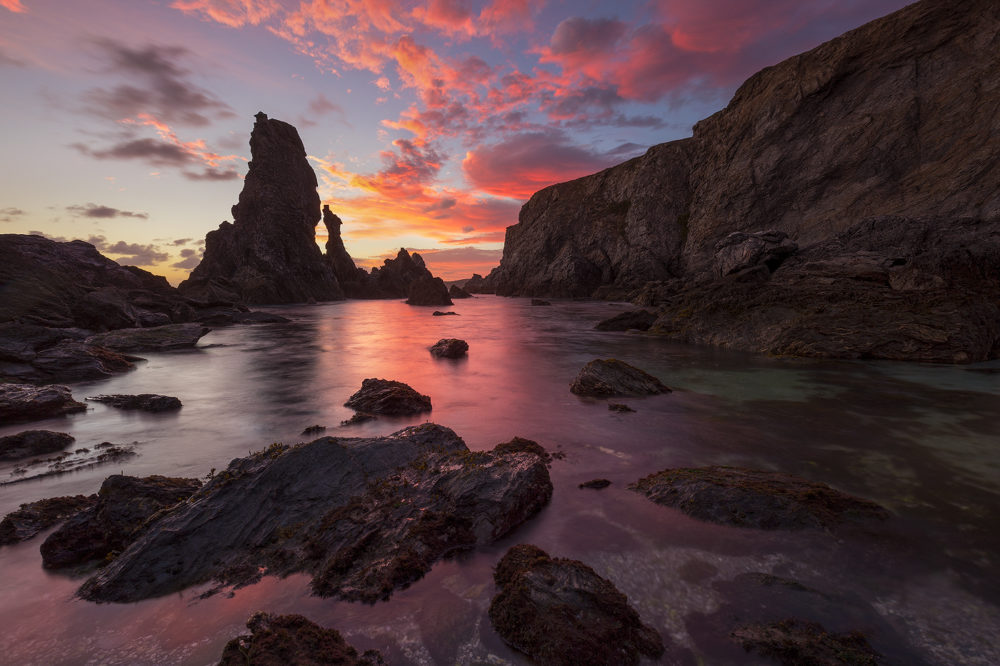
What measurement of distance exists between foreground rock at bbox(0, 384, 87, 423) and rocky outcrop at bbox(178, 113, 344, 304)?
3041 inches

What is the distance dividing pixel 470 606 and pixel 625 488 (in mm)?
3721

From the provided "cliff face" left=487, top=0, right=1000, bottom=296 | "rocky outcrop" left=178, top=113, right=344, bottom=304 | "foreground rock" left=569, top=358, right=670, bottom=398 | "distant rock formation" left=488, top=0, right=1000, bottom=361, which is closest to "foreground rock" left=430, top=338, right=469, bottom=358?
"foreground rock" left=569, top=358, right=670, bottom=398

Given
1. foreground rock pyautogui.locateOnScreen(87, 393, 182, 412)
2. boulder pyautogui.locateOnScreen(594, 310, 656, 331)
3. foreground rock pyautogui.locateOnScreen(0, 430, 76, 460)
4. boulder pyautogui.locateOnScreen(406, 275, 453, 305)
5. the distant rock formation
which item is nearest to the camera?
foreground rock pyautogui.locateOnScreen(0, 430, 76, 460)

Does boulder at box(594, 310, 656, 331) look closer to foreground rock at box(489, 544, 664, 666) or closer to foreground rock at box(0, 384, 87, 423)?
foreground rock at box(489, 544, 664, 666)

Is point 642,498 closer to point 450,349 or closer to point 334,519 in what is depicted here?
point 334,519

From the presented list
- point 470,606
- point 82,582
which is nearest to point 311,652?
point 470,606

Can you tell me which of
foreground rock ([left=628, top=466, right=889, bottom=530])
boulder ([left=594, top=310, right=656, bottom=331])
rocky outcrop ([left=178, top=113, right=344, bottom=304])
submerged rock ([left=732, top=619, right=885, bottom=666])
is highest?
rocky outcrop ([left=178, top=113, right=344, bottom=304])

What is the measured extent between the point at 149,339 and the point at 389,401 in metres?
22.0

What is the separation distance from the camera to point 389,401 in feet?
39.7

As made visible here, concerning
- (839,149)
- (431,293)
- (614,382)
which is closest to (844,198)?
(839,149)

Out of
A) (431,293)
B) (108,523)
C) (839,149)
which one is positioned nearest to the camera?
(108,523)

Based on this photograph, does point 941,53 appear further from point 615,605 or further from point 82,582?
point 82,582

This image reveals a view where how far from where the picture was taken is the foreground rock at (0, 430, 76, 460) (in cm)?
842

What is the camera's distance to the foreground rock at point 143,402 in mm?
12344
